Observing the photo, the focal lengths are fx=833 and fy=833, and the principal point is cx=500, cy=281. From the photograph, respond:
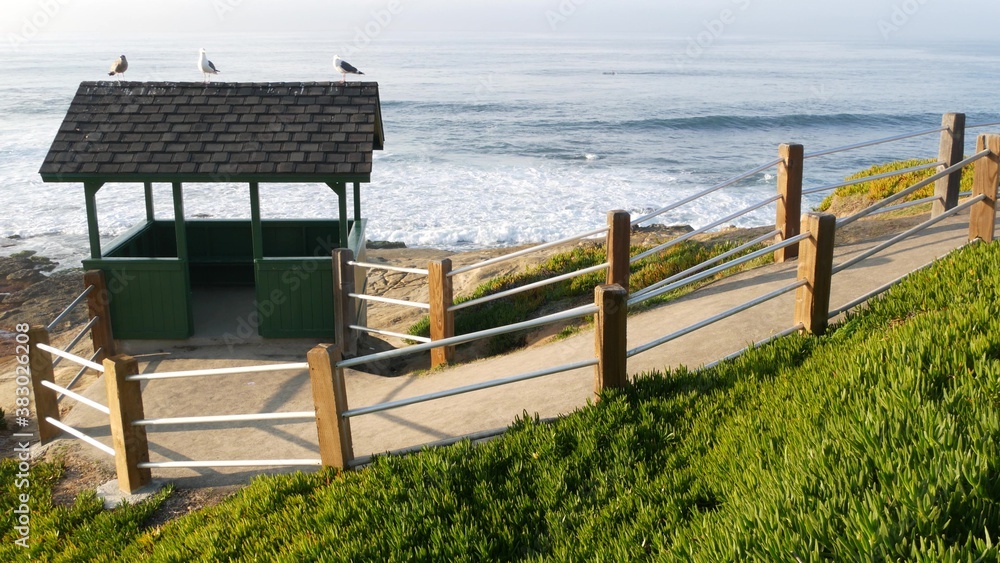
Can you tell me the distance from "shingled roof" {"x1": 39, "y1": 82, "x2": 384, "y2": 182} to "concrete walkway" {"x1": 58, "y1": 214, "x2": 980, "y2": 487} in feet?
7.46

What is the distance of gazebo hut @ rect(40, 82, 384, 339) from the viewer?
33.9 ft

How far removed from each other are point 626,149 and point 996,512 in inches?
1606

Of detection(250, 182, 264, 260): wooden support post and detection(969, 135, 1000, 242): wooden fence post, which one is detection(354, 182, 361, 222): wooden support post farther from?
detection(969, 135, 1000, 242): wooden fence post

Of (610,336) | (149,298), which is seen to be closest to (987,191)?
(610,336)

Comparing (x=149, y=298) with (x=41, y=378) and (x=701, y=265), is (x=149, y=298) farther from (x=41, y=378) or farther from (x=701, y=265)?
(x=701, y=265)

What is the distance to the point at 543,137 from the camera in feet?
152

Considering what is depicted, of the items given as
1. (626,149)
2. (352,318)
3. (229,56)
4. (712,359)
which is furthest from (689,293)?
(229,56)

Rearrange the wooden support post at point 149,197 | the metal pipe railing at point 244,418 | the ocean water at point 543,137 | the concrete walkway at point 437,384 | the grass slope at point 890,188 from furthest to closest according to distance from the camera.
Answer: the ocean water at point 543,137 < the grass slope at point 890,188 < the wooden support post at point 149,197 < the concrete walkway at point 437,384 < the metal pipe railing at point 244,418

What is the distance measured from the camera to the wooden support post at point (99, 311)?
10242 mm

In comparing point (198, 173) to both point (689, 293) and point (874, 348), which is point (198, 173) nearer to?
point (689, 293)

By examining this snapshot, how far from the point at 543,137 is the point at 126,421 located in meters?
41.8

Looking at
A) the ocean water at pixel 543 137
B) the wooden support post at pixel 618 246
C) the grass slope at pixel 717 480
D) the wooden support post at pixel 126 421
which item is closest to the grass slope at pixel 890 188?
the wooden support post at pixel 618 246

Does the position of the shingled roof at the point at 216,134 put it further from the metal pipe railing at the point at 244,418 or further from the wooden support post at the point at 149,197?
the metal pipe railing at the point at 244,418

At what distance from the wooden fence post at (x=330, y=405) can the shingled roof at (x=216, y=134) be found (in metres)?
5.34
